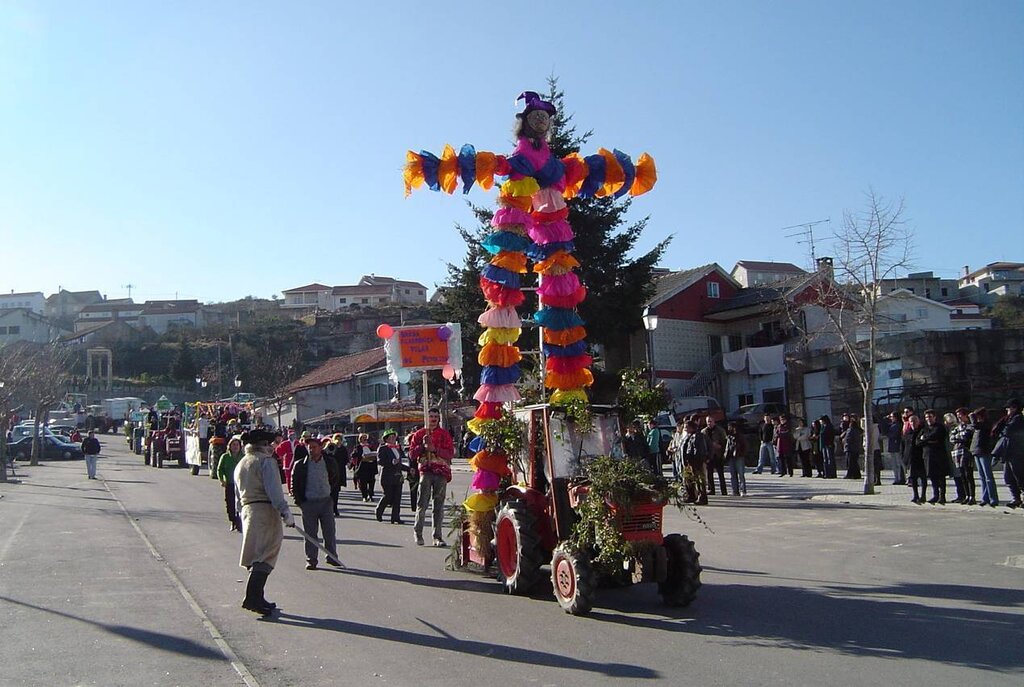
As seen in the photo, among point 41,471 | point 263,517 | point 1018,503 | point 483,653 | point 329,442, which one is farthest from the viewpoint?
point 41,471

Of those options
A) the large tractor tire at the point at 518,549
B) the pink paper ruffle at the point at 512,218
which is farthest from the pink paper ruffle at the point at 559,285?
the large tractor tire at the point at 518,549

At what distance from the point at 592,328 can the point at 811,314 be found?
1530 cm

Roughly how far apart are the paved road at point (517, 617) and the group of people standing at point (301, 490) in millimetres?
461

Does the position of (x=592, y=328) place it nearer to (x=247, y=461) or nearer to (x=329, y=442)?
(x=329, y=442)

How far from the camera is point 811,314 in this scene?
43219mm

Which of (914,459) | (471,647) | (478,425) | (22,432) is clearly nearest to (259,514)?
(478,425)

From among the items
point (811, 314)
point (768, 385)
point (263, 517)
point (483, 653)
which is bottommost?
point (483, 653)

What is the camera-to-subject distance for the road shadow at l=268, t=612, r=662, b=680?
7164 millimetres

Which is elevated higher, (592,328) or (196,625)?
(592,328)

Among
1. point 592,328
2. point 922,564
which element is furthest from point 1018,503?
point 592,328

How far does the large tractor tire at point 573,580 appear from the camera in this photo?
8.91 m

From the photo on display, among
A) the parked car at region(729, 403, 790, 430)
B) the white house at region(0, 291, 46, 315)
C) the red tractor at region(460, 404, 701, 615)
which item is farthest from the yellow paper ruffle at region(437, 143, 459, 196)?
the white house at region(0, 291, 46, 315)

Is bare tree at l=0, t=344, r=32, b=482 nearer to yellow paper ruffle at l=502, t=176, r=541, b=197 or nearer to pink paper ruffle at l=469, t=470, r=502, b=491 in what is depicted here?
pink paper ruffle at l=469, t=470, r=502, b=491

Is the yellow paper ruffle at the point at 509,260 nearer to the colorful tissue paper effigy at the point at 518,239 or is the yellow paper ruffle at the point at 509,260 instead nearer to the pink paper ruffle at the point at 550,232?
the colorful tissue paper effigy at the point at 518,239
